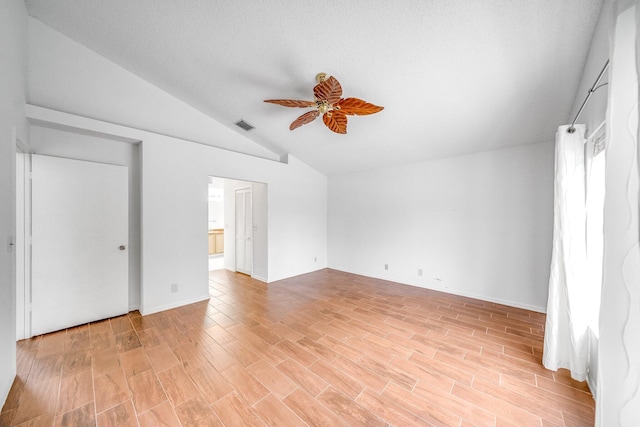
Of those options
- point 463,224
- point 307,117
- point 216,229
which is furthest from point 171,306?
point 216,229

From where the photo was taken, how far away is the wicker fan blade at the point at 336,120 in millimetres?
2443

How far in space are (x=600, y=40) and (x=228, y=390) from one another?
388 centimetres

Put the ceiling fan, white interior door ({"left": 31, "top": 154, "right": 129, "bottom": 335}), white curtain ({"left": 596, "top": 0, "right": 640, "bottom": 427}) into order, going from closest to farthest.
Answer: white curtain ({"left": 596, "top": 0, "right": 640, "bottom": 427}) < the ceiling fan < white interior door ({"left": 31, "top": 154, "right": 129, "bottom": 335})

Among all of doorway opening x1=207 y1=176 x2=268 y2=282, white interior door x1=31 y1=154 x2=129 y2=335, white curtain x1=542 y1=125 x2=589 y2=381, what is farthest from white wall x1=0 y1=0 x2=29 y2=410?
white curtain x1=542 y1=125 x2=589 y2=381

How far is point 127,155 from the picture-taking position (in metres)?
3.26

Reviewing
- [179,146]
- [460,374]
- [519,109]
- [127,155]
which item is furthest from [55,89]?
[519,109]

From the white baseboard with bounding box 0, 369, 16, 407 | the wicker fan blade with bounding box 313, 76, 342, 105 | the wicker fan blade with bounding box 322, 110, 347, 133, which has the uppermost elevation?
the wicker fan blade with bounding box 313, 76, 342, 105

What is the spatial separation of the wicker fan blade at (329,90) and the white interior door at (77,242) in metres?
2.99

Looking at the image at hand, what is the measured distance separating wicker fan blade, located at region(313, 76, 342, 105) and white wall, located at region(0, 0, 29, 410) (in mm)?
2320

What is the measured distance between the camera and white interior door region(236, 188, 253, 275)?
17.0 ft

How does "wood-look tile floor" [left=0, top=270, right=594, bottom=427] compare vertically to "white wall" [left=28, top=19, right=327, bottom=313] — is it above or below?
below

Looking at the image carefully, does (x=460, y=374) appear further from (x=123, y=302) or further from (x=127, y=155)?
(x=127, y=155)

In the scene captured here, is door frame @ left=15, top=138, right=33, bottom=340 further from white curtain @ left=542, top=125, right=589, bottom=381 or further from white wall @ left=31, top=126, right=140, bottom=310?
white curtain @ left=542, top=125, right=589, bottom=381

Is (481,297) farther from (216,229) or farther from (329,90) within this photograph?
(216,229)
